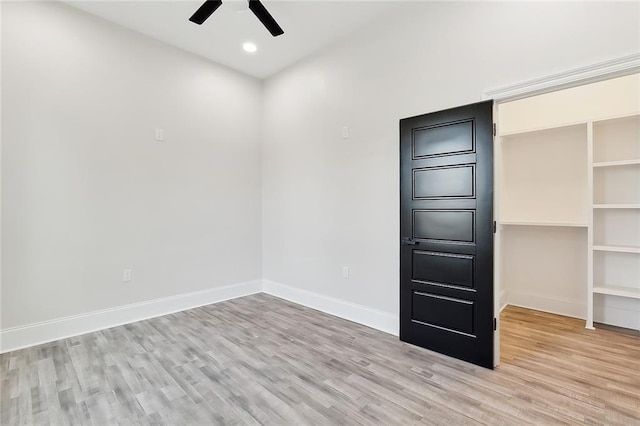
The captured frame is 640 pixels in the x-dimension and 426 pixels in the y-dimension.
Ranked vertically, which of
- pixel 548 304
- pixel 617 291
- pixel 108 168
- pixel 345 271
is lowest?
pixel 548 304

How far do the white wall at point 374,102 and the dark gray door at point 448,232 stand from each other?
0.63 feet

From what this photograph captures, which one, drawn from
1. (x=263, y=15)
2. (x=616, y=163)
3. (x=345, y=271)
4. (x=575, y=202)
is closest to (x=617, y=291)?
(x=575, y=202)

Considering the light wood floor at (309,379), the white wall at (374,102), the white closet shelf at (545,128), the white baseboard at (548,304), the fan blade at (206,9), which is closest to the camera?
the light wood floor at (309,379)

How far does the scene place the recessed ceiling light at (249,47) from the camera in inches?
142

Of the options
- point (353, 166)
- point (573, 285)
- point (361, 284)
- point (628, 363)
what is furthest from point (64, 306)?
point (573, 285)

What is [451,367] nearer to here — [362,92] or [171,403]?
[171,403]

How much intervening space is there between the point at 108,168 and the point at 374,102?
301cm

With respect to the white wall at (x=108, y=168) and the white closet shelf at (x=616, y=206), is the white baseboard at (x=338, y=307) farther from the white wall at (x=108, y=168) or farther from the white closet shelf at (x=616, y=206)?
the white closet shelf at (x=616, y=206)

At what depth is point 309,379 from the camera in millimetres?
2180

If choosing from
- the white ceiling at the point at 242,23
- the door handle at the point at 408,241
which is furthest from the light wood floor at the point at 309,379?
the white ceiling at the point at 242,23

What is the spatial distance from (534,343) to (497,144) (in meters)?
1.93

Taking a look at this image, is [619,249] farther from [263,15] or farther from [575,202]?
[263,15]

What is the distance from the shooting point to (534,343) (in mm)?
2766

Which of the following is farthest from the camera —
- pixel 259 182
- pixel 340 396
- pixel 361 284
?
pixel 259 182
